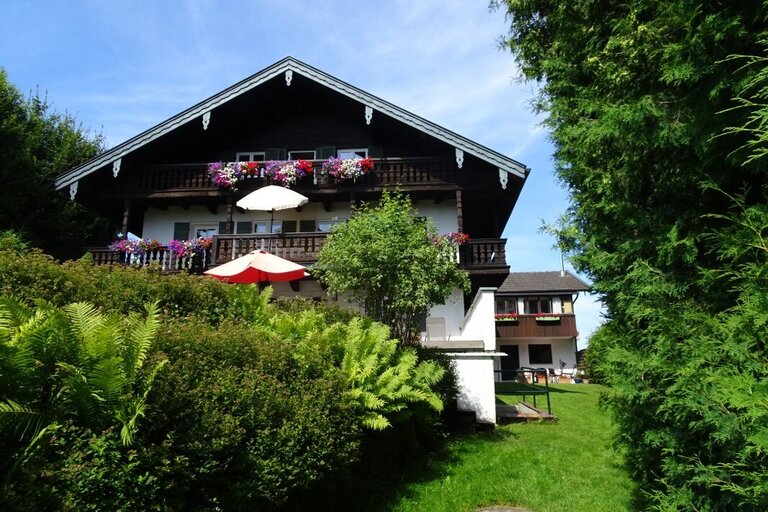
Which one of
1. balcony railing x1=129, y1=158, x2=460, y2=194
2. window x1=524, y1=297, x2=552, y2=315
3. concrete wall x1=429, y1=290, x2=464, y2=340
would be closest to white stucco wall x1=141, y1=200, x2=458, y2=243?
balcony railing x1=129, y1=158, x2=460, y2=194

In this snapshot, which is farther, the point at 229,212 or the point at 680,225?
the point at 229,212

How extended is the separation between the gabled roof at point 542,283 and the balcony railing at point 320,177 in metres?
20.4

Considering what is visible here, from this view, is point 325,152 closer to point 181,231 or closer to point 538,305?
point 181,231

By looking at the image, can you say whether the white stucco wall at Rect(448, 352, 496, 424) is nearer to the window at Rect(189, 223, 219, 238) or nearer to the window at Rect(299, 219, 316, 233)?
the window at Rect(299, 219, 316, 233)

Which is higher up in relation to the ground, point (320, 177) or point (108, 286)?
point (320, 177)

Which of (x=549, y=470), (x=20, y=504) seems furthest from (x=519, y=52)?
(x=20, y=504)

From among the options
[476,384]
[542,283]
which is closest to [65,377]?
[476,384]

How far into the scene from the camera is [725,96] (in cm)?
379

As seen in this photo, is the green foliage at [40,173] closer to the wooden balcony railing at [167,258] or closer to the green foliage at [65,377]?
the wooden balcony railing at [167,258]

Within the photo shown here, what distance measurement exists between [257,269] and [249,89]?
926 centimetres

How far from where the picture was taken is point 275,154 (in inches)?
787

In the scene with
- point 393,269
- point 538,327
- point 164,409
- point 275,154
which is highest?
point 275,154

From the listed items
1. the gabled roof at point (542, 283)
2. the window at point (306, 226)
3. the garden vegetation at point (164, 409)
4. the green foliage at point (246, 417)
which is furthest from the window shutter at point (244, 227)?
the gabled roof at point (542, 283)

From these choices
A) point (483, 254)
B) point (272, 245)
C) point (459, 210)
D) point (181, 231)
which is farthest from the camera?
point (181, 231)
